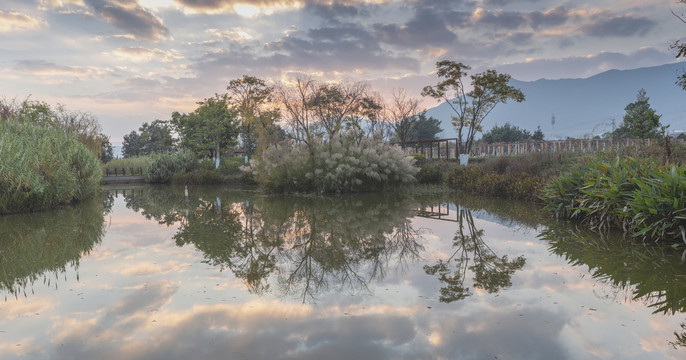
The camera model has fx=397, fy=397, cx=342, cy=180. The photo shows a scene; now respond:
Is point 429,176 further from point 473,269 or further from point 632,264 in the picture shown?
point 473,269

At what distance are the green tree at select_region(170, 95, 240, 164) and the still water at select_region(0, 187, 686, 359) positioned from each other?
28.4 m

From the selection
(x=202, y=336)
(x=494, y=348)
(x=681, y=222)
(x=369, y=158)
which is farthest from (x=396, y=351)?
(x=369, y=158)

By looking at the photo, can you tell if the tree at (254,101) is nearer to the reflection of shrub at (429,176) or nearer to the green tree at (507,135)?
the reflection of shrub at (429,176)

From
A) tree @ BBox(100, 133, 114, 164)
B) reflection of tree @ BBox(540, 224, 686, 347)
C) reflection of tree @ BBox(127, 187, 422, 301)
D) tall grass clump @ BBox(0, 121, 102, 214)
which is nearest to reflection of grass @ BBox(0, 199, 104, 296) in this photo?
tall grass clump @ BBox(0, 121, 102, 214)

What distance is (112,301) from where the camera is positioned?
4.66m

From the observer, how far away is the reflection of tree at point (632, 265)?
445cm

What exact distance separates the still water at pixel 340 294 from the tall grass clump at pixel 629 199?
1.77 ft

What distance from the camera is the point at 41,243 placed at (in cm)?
784

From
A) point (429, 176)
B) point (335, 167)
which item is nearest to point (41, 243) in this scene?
point (335, 167)

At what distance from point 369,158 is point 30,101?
3855 centimetres

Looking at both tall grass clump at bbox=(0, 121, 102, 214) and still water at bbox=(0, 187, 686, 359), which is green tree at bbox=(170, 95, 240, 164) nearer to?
tall grass clump at bbox=(0, 121, 102, 214)

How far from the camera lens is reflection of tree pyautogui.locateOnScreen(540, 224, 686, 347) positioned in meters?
4.45

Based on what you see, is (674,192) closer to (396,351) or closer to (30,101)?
(396,351)

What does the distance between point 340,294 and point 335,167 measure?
1313 centimetres
